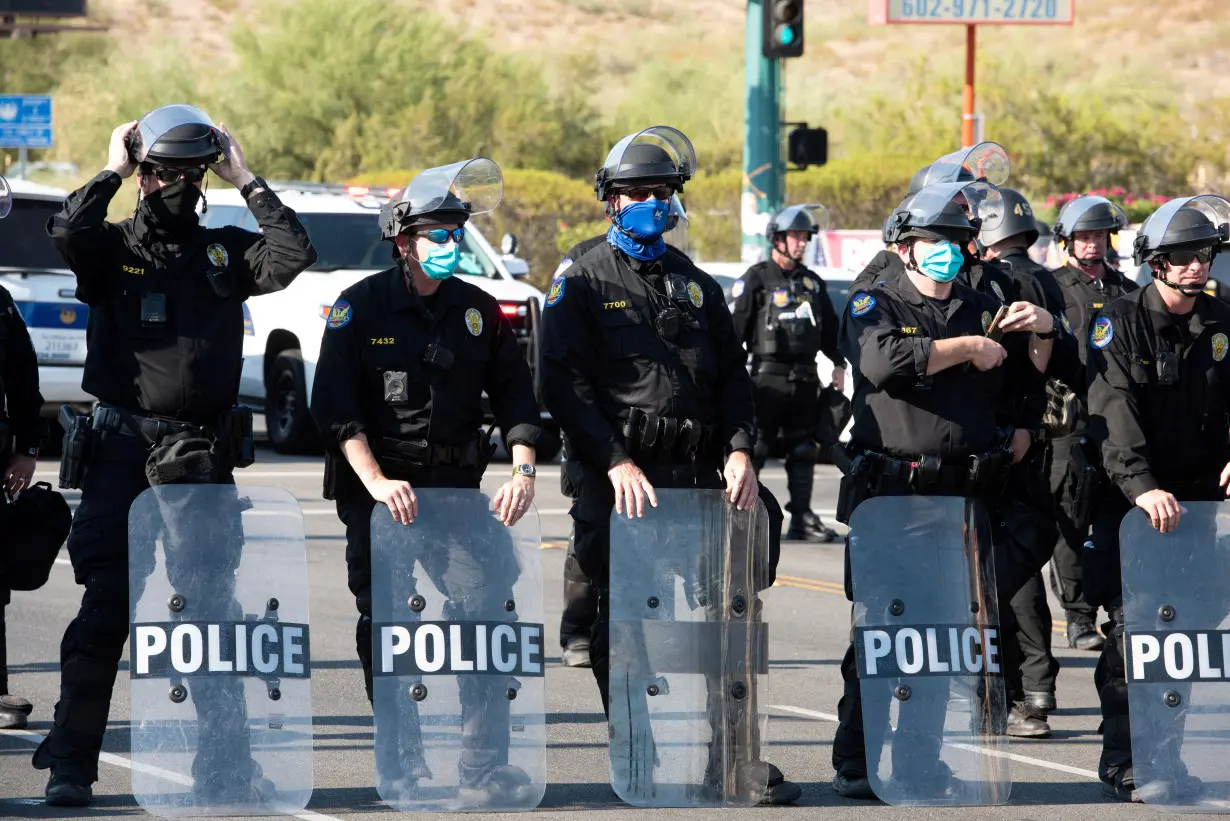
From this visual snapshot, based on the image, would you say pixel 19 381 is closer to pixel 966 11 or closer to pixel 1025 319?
pixel 1025 319

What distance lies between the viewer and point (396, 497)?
19.4 ft

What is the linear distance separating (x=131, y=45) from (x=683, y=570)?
238 ft

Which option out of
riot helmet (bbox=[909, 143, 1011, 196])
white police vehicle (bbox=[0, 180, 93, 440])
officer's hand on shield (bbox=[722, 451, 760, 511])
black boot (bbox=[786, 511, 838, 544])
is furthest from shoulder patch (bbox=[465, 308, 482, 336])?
white police vehicle (bbox=[0, 180, 93, 440])

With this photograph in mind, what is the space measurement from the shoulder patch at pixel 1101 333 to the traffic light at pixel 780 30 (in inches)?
480

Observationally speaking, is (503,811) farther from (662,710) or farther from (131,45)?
(131,45)

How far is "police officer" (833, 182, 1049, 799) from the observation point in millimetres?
6285

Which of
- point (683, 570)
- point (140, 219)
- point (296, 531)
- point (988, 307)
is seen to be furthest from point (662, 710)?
point (140, 219)

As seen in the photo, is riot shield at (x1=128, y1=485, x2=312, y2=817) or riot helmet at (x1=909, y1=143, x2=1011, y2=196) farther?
riot helmet at (x1=909, y1=143, x2=1011, y2=196)

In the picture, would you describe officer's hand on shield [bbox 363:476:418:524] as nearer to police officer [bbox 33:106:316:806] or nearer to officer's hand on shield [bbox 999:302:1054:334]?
police officer [bbox 33:106:316:806]

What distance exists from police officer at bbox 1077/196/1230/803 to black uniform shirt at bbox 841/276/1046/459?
0.40 metres

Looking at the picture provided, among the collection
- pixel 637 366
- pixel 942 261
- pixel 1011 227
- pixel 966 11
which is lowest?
pixel 637 366

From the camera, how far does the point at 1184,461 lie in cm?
648

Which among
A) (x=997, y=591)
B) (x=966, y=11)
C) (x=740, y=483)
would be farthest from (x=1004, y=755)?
(x=966, y=11)

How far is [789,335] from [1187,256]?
5.65 m
